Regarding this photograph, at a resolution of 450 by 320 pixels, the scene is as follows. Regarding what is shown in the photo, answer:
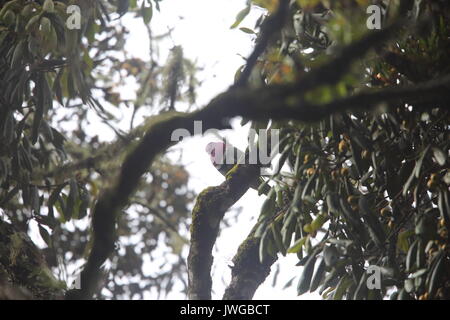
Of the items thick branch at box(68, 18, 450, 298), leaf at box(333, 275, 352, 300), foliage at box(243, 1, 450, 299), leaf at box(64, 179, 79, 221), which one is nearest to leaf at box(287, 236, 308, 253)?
foliage at box(243, 1, 450, 299)

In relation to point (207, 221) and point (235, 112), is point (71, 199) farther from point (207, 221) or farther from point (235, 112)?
point (235, 112)

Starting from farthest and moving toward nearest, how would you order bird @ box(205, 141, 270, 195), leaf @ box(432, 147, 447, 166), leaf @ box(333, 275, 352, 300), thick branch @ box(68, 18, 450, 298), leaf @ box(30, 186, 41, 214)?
leaf @ box(30, 186, 41, 214) → bird @ box(205, 141, 270, 195) → leaf @ box(333, 275, 352, 300) → leaf @ box(432, 147, 447, 166) → thick branch @ box(68, 18, 450, 298)

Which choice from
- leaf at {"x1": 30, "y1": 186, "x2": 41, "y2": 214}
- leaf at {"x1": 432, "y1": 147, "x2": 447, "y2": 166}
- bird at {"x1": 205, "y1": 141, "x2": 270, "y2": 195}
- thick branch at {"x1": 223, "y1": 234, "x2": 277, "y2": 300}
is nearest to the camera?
leaf at {"x1": 432, "y1": 147, "x2": 447, "y2": 166}

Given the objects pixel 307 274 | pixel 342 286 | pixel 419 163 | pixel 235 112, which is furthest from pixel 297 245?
pixel 235 112

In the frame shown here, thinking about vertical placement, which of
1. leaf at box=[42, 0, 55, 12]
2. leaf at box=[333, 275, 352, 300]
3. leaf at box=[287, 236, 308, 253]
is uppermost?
leaf at box=[42, 0, 55, 12]

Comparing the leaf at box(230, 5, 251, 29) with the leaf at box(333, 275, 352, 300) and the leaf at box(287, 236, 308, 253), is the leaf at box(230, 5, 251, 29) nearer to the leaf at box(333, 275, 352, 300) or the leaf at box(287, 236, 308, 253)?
the leaf at box(287, 236, 308, 253)

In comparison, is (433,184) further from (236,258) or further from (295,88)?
(295,88)

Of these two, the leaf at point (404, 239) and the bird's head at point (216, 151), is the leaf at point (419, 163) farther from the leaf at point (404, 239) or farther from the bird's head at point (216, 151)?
the bird's head at point (216, 151)

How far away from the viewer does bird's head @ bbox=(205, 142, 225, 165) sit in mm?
3051

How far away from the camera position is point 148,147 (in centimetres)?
136

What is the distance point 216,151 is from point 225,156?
4.1 inches

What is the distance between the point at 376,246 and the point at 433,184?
1.03ft

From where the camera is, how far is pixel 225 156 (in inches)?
119
